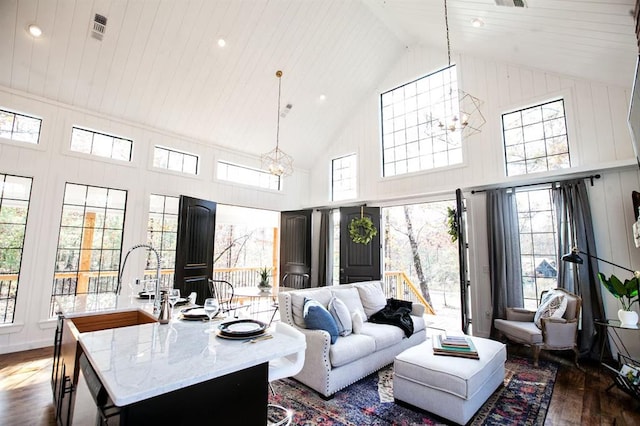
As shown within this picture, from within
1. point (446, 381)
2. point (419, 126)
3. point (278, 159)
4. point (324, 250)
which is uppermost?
point (419, 126)

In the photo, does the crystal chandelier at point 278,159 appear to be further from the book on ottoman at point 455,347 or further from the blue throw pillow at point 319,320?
the book on ottoman at point 455,347

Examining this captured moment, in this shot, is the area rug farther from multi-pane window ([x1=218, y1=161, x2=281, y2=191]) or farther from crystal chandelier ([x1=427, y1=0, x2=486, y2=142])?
multi-pane window ([x1=218, y1=161, x2=281, y2=191])

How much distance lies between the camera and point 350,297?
3.95m

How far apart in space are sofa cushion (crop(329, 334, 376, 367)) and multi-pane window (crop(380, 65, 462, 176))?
3.63m

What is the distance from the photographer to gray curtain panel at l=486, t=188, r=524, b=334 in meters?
4.50

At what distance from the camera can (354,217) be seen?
6.16 m

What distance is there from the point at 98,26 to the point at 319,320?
14.7ft

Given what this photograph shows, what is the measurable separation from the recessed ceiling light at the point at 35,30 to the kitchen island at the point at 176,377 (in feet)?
13.5

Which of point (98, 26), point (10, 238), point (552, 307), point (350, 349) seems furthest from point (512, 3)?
point (10, 238)

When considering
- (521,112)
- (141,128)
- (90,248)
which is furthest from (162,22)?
(521,112)

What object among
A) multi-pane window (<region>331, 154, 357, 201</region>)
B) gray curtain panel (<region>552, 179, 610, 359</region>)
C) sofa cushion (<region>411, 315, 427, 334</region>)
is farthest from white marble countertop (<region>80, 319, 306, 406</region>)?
multi-pane window (<region>331, 154, 357, 201</region>)

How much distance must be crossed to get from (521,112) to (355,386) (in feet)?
15.6

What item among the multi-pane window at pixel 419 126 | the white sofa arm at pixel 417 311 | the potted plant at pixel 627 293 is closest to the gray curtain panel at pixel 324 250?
the multi-pane window at pixel 419 126

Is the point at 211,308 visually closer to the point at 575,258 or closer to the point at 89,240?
the point at 89,240
